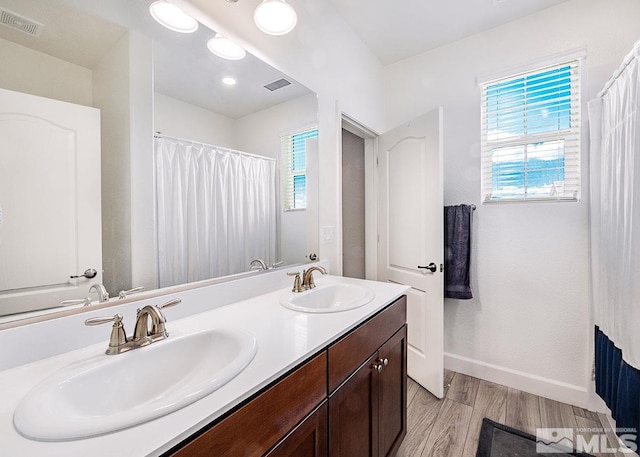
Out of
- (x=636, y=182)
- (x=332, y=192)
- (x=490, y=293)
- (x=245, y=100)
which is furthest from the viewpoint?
(x=490, y=293)

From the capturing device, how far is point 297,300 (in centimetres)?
129

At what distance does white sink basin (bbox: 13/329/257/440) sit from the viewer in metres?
0.48

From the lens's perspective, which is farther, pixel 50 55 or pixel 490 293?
pixel 490 293

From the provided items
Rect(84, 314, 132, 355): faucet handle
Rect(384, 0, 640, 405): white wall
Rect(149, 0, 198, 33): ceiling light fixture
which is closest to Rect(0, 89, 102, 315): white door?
Rect(84, 314, 132, 355): faucet handle

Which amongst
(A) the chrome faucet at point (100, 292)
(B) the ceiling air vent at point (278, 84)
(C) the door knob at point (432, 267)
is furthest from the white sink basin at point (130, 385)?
(C) the door knob at point (432, 267)

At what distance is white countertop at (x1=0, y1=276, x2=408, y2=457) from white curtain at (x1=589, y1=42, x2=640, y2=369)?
1074mm

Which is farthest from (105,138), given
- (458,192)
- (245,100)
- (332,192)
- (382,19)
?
(458,192)

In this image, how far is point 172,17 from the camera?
106 centimetres

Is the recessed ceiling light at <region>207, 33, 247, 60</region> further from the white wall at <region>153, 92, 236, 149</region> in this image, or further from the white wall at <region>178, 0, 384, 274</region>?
the white wall at <region>153, 92, 236, 149</region>

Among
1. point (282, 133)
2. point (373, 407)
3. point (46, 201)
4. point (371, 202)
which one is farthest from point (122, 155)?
point (371, 202)

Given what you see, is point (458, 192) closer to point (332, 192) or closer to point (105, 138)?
point (332, 192)

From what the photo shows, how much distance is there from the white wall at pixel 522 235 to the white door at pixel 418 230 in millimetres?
393

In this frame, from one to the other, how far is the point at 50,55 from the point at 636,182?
2173 mm

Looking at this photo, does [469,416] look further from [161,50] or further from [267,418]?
[161,50]
